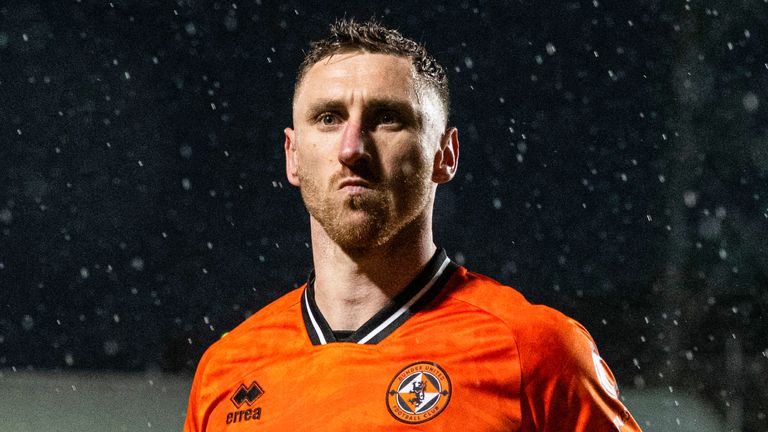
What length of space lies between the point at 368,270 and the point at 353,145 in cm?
30

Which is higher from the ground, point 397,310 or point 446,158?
point 446,158

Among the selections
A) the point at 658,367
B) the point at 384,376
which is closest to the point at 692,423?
the point at 658,367

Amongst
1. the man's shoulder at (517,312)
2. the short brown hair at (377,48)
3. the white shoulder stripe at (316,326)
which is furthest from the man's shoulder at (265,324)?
the short brown hair at (377,48)

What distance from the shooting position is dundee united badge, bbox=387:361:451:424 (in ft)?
5.78

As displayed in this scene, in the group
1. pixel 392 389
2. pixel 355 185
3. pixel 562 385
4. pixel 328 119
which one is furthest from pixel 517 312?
pixel 328 119

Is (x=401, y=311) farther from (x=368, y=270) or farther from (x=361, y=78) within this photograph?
(x=361, y=78)

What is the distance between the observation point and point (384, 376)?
183 cm

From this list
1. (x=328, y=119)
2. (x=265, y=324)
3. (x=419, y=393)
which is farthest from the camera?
(x=265, y=324)

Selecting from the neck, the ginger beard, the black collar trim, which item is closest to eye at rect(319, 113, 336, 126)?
the ginger beard

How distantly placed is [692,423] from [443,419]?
3352 millimetres

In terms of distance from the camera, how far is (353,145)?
180 cm

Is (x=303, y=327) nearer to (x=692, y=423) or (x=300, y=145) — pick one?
(x=300, y=145)

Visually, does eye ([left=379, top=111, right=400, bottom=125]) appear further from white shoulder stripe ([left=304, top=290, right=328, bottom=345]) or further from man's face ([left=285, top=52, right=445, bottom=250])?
white shoulder stripe ([left=304, top=290, right=328, bottom=345])

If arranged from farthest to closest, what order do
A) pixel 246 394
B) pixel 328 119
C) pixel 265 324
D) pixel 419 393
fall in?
1. pixel 265 324
2. pixel 246 394
3. pixel 328 119
4. pixel 419 393
